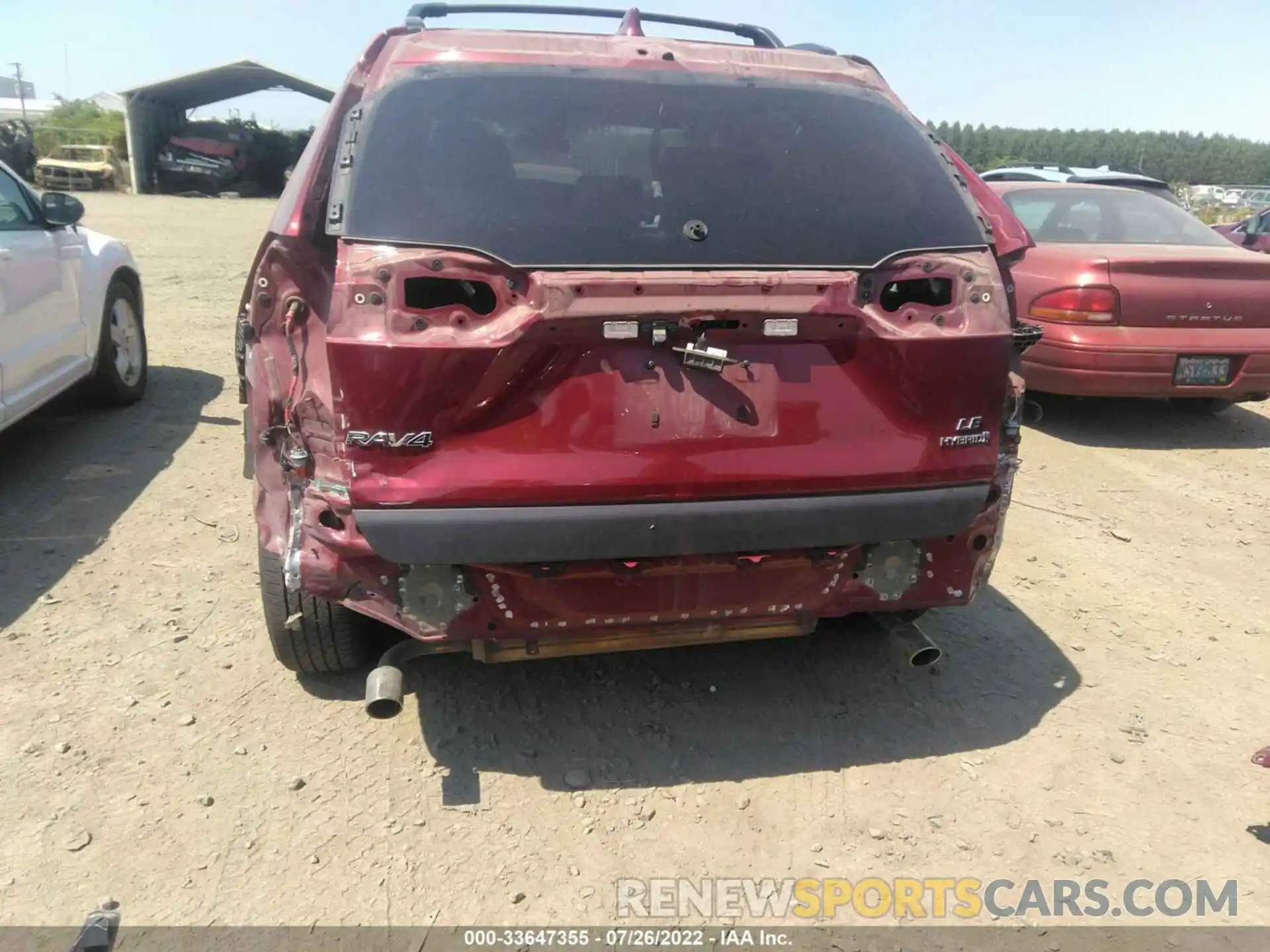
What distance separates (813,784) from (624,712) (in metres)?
0.65

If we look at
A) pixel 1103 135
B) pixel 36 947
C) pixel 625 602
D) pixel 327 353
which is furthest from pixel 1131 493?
pixel 1103 135

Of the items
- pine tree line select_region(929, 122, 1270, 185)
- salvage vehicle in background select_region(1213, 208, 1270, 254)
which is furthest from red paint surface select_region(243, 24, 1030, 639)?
pine tree line select_region(929, 122, 1270, 185)

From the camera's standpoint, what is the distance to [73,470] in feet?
16.4

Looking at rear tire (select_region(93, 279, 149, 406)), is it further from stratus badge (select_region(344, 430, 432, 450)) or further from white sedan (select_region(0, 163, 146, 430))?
stratus badge (select_region(344, 430, 432, 450))

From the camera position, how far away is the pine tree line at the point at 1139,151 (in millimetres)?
59844

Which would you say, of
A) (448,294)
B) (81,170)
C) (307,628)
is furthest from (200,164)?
(448,294)

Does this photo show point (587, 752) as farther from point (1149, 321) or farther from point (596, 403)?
point (1149, 321)

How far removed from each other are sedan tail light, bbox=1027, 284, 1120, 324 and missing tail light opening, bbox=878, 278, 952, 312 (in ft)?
12.6

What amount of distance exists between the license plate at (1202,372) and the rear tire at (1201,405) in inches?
34.7

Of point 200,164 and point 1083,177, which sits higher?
point 1083,177

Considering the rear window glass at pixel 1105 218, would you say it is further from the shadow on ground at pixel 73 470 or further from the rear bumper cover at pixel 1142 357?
the shadow on ground at pixel 73 470

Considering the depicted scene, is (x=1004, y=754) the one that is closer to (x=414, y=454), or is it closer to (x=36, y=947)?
(x=414, y=454)

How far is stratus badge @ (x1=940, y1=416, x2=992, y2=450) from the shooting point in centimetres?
262

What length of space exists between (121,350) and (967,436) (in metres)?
5.54
